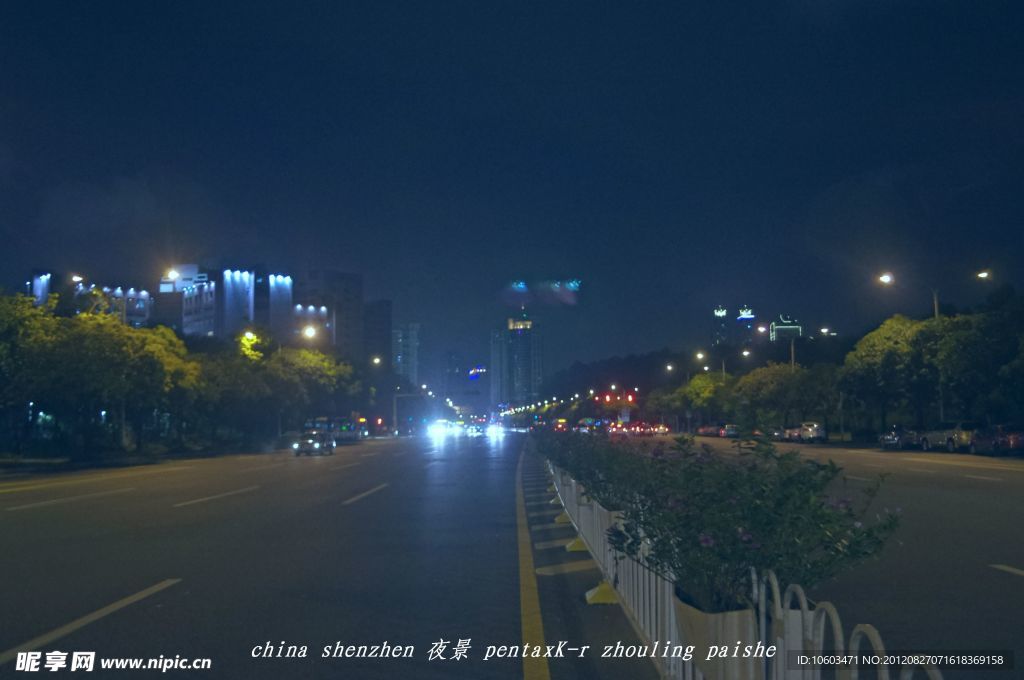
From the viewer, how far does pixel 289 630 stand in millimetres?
8508

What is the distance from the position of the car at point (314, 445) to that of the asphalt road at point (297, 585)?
3130 cm

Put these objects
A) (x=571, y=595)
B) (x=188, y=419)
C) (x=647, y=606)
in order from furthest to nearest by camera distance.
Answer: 1. (x=188, y=419)
2. (x=571, y=595)
3. (x=647, y=606)

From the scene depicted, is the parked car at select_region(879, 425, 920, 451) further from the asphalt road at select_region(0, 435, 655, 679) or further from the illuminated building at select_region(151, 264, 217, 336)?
the illuminated building at select_region(151, 264, 217, 336)

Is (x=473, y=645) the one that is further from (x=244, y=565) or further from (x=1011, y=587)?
(x=1011, y=587)

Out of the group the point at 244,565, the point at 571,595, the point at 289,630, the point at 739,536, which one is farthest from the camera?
the point at 244,565

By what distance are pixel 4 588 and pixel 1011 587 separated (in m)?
11.3

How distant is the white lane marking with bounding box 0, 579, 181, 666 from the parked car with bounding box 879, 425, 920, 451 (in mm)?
49769

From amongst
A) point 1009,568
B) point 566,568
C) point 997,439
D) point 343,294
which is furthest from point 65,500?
point 343,294

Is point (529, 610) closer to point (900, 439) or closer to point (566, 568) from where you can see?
point (566, 568)

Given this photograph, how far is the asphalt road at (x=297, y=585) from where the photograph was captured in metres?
7.75

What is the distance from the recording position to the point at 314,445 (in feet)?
172

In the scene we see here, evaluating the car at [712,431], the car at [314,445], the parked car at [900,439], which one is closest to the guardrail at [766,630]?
the car at [314,445]

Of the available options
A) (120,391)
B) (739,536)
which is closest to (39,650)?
(739,536)

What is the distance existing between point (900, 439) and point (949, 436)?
5373 mm
